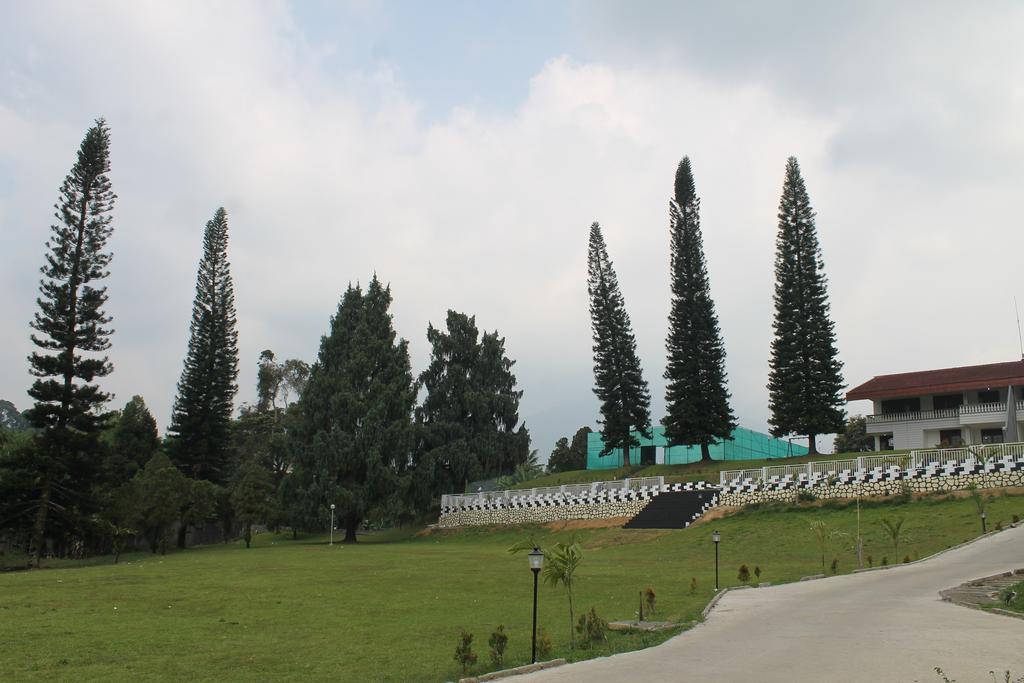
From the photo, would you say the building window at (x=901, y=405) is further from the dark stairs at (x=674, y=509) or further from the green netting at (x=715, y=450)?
the dark stairs at (x=674, y=509)

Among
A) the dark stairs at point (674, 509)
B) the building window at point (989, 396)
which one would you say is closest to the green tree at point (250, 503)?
the dark stairs at point (674, 509)

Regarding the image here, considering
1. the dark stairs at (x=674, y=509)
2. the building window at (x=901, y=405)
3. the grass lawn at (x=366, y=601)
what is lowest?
the grass lawn at (x=366, y=601)

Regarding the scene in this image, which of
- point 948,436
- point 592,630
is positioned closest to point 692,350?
point 948,436

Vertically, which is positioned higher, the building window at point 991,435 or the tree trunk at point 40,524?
the building window at point 991,435

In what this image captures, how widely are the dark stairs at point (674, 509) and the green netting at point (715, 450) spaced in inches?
402

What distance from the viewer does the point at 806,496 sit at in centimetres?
2627

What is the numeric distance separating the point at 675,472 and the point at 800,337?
9073 millimetres

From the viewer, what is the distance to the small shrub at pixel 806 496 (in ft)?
85.8

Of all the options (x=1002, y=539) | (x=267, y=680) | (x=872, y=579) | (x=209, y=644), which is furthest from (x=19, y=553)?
(x=1002, y=539)

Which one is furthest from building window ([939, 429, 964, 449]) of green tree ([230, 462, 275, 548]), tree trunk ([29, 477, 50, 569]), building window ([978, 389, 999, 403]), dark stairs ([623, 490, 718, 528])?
tree trunk ([29, 477, 50, 569])

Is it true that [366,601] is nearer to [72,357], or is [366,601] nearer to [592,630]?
[592,630]

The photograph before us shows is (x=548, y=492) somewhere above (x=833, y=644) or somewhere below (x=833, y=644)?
above

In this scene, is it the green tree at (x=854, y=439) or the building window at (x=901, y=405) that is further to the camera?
the green tree at (x=854, y=439)

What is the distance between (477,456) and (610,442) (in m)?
7.55
